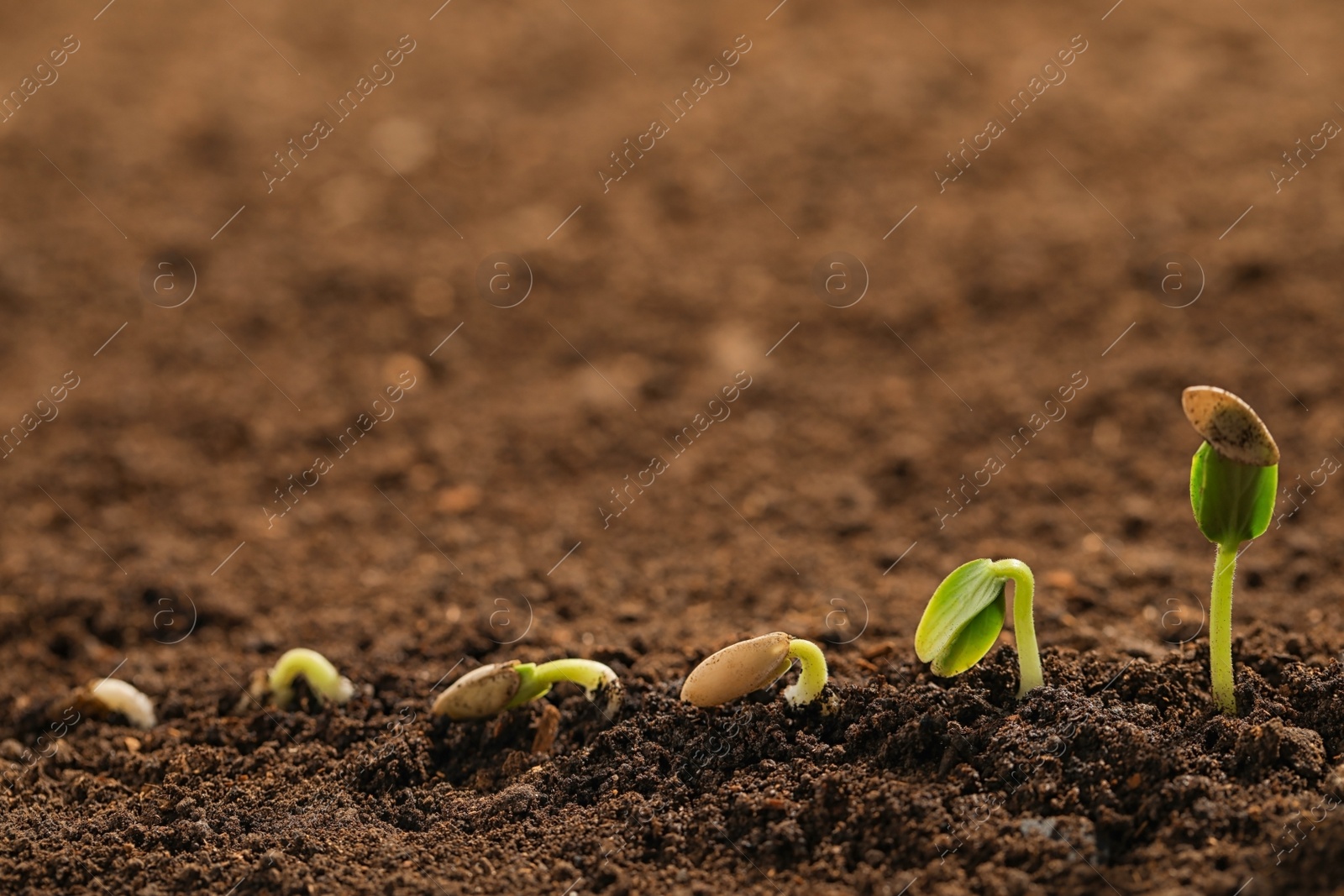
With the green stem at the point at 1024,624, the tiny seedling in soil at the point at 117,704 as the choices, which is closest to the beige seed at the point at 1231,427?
the green stem at the point at 1024,624

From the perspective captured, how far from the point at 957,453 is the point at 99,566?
2117mm

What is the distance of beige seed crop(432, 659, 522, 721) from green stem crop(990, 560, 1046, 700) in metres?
0.71

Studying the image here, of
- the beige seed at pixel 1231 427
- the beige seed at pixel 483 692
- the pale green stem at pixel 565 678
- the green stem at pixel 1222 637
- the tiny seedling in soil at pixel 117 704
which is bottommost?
the green stem at pixel 1222 637

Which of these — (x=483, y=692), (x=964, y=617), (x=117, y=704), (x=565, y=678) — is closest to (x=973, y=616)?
(x=964, y=617)

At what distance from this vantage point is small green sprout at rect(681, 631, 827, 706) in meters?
1.57

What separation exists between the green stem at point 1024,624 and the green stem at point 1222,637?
0.23 m

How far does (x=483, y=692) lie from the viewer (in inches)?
67.3

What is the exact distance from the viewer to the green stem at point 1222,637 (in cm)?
153

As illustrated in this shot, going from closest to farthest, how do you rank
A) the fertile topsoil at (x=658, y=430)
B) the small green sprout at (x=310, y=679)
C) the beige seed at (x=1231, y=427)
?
the beige seed at (x=1231, y=427), the fertile topsoil at (x=658, y=430), the small green sprout at (x=310, y=679)

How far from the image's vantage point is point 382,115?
4387mm

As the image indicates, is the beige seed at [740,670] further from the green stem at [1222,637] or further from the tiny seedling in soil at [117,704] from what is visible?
the tiny seedling in soil at [117,704]

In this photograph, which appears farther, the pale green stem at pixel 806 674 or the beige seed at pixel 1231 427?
the pale green stem at pixel 806 674

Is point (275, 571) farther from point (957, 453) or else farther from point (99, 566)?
point (957, 453)

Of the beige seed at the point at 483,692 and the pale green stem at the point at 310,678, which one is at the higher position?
the pale green stem at the point at 310,678
